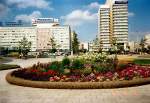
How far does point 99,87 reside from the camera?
42.7 ft

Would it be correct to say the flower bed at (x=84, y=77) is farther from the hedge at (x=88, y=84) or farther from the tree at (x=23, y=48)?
the tree at (x=23, y=48)

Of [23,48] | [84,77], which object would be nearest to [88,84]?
[84,77]

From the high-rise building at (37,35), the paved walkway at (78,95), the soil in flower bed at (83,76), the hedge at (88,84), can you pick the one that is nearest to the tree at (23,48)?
the soil in flower bed at (83,76)

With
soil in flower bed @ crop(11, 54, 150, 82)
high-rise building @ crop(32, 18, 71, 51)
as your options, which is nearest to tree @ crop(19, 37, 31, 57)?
soil in flower bed @ crop(11, 54, 150, 82)

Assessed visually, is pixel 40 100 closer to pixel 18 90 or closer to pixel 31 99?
pixel 31 99

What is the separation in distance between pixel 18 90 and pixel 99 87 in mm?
3730

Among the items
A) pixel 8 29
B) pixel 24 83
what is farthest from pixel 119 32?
pixel 24 83

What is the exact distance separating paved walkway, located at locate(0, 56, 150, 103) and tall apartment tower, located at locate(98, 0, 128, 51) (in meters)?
126

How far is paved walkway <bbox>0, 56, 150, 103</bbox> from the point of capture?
412 inches

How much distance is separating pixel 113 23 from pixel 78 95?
134 m

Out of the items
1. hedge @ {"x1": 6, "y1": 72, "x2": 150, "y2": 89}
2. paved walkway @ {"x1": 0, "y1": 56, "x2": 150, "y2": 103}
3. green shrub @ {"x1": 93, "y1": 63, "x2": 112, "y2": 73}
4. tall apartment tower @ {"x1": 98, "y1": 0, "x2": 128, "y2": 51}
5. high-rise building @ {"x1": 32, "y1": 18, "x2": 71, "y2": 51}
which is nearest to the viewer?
paved walkway @ {"x1": 0, "y1": 56, "x2": 150, "y2": 103}

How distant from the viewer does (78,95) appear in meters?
11.6

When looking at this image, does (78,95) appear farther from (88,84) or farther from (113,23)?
(113,23)

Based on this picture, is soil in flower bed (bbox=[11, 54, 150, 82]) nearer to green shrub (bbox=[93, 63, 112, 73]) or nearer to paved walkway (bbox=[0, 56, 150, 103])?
green shrub (bbox=[93, 63, 112, 73])
